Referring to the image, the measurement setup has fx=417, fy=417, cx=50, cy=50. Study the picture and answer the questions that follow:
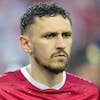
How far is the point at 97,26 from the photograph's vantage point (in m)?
3.79

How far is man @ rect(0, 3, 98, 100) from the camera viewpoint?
199 centimetres

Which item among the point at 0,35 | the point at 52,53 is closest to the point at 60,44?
the point at 52,53

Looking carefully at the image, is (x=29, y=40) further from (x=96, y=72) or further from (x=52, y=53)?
(x=96, y=72)

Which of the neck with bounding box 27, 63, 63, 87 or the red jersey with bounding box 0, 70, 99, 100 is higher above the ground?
the neck with bounding box 27, 63, 63, 87

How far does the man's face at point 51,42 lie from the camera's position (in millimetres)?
1963

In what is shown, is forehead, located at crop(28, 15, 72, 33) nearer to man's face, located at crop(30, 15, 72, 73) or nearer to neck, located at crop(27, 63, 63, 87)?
man's face, located at crop(30, 15, 72, 73)

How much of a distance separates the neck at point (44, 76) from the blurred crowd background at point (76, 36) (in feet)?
4.75

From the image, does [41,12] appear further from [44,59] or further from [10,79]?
[10,79]

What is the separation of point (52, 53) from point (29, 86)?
0.82 feet

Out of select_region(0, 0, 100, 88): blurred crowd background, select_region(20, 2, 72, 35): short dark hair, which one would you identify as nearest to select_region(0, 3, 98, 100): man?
select_region(20, 2, 72, 35): short dark hair

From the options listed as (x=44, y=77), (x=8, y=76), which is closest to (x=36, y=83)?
(x=44, y=77)

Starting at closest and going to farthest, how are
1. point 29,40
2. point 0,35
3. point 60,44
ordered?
point 60,44 → point 29,40 → point 0,35

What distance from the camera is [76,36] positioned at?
3781mm

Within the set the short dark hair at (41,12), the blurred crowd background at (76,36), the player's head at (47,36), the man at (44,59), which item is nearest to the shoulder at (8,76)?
the man at (44,59)
